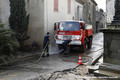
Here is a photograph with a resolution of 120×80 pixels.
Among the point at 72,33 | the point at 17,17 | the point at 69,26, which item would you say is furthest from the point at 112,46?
the point at 17,17

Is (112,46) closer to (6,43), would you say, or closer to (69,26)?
(6,43)

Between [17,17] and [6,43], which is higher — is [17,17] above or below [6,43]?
above

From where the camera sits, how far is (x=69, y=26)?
11.6 m

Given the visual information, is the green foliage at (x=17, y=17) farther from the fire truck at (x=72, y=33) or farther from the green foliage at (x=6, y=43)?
the green foliage at (x=6, y=43)

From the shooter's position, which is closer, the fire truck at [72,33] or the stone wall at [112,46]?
the stone wall at [112,46]

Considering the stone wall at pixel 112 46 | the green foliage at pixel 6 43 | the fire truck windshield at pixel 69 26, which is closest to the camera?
the stone wall at pixel 112 46

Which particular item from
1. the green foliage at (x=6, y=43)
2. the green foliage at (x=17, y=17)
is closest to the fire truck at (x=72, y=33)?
the green foliage at (x=17, y=17)

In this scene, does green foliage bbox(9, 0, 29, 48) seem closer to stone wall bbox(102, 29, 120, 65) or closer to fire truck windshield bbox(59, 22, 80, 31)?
fire truck windshield bbox(59, 22, 80, 31)

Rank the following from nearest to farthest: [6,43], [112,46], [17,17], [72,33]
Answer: [112,46], [6,43], [72,33], [17,17]

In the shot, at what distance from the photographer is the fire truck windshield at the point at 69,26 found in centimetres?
1141

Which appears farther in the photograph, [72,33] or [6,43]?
[72,33]

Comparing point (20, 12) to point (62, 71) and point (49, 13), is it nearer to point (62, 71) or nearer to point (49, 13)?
point (49, 13)

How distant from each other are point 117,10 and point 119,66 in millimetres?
2158

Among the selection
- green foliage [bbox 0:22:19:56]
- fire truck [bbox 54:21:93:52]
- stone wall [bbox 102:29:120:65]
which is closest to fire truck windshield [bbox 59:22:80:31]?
fire truck [bbox 54:21:93:52]
